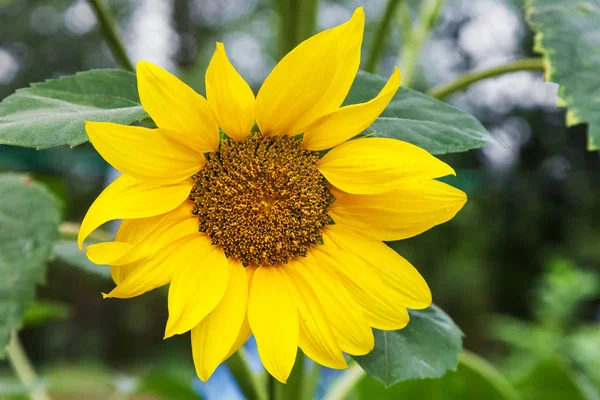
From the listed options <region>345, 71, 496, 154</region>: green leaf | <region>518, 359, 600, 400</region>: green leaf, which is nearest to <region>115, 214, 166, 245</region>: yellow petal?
<region>345, 71, 496, 154</region>: green leaf

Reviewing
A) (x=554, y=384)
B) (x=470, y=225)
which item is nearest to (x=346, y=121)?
(x=554, y=384)

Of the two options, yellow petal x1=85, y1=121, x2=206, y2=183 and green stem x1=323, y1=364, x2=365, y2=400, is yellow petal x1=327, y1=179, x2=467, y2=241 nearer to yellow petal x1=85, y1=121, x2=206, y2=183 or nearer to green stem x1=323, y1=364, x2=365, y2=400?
yellow petal x1=85, y1=121, x2=206, y2=183

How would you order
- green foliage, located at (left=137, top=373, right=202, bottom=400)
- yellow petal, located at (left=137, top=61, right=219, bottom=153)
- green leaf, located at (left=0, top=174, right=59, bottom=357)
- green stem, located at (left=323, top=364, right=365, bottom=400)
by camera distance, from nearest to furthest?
yellow petal, located at (left=137, top=61, right=219, bottom=153) < green leaf, located at (left=0, top=174, right=59, bottom=357) < green stem, located at (left=323, top=364, right=365, bottom=400) < green foliage, located at (left=137, top=373, right=202, bottom=400)

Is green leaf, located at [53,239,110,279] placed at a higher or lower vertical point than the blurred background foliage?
higher

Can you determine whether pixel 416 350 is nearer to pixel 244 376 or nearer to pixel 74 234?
pixel 244 376

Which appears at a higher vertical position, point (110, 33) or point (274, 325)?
point (110, 33)

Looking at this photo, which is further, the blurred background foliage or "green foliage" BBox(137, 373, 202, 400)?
the blurred background foliage

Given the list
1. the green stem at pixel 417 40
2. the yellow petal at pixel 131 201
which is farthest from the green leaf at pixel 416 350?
the green stem at pixel 417 40
